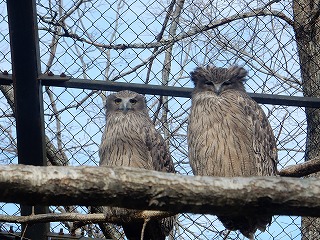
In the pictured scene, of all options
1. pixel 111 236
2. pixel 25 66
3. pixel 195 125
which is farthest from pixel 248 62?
pixel 25 66

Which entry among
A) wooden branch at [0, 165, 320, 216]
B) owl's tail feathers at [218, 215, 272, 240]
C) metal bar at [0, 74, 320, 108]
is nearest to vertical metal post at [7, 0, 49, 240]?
metal bar at [0, 74, 320, 108]

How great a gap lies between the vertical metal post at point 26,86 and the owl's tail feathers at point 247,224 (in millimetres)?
914

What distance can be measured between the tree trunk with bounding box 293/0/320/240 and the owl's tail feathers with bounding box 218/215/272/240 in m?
0.82

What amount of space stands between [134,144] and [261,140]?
2.33ft

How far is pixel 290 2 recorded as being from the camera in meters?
5.02

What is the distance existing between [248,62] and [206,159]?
975 millimetres

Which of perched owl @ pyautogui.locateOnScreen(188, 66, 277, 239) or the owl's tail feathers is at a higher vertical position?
perched owl @ pyautogui.locateOnScreen(188, 66, 277, 239)

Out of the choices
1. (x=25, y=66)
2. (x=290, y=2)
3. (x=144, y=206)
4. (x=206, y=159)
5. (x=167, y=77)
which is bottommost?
(x=144, y=206)

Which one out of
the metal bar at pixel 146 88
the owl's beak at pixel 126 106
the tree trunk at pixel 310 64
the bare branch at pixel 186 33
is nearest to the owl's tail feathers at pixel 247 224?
the metal bar at pixel 146 88

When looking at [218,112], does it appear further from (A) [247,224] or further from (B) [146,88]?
(A) [247,224]

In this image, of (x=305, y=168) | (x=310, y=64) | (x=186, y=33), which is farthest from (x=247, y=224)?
(x=310, y=64)

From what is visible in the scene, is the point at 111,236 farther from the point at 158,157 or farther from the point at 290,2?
the point at 290,2

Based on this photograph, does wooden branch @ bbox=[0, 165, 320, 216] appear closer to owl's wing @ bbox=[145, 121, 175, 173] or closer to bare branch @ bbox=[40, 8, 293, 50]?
owl's wing @ bbox=[145, 121, 175, 173]

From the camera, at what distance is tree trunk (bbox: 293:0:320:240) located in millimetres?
4559
